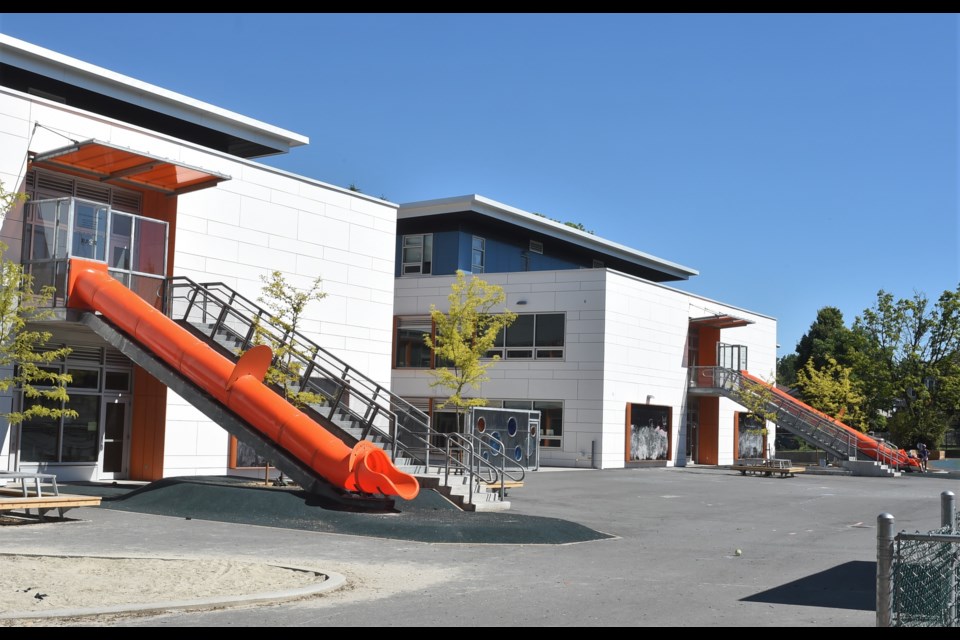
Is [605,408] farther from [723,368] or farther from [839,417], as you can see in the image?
[839,417]

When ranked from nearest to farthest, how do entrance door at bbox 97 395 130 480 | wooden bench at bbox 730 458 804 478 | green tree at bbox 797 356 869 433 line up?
entrance door at bbox 97 395 130 480 < wooden bench at bbox 730 458 804 478 < green tree at bbox 797 356 869 433

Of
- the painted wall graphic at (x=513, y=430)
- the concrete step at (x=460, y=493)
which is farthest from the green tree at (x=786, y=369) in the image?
the concrete step at (x=460, y=493)

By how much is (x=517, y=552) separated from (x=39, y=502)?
7.03 meters

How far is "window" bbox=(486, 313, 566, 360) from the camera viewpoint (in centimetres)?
4197

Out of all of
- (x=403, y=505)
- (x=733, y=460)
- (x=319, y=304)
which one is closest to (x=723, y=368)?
(x=733, y=460)

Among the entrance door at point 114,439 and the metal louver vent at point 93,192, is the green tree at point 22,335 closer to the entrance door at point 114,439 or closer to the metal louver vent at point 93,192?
the metal louver vent at point 93,192

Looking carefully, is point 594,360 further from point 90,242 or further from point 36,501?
point 36,501

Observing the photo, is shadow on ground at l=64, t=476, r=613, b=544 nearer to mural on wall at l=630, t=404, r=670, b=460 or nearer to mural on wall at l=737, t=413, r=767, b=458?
mural on wall at l=630, t=404, r=670, b=460

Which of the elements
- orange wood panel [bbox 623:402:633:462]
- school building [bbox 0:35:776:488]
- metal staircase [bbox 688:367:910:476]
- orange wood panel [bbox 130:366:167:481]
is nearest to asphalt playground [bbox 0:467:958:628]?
orange wood panel [bbox 130:366:167:481]

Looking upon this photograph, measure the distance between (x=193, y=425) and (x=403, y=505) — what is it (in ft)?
25.8

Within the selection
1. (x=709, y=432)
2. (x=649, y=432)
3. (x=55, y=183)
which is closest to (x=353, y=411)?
(x=55, y=183)

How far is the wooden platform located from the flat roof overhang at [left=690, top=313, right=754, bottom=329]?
111ft

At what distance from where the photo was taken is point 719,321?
47.0 meters

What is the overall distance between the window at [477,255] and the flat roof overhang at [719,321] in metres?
9.64
